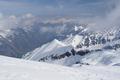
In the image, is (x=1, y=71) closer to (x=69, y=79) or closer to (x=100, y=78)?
(x=69, y=79)

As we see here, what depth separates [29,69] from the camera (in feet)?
107

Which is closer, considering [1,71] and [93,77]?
[1,71]

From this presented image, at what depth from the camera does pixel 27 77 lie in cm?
2870

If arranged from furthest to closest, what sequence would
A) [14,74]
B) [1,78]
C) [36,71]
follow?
[36,71]
[14,74]
[1,78]

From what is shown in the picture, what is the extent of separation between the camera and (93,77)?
3328cm

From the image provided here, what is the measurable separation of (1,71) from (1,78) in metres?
2.55

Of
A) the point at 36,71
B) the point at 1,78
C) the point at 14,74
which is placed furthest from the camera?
the point at 36,71

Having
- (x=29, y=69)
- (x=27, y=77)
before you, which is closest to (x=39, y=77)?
(x=27, y=77)

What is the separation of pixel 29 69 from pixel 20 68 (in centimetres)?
91

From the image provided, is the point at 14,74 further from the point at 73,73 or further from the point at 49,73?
the point at 73,73

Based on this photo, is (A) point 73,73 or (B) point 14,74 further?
(A) point 73,73

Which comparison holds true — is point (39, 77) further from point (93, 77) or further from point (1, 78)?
point (93, 77)

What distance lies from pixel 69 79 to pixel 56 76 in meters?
1.35

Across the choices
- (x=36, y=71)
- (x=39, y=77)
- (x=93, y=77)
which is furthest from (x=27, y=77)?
(x=93, y=77)
